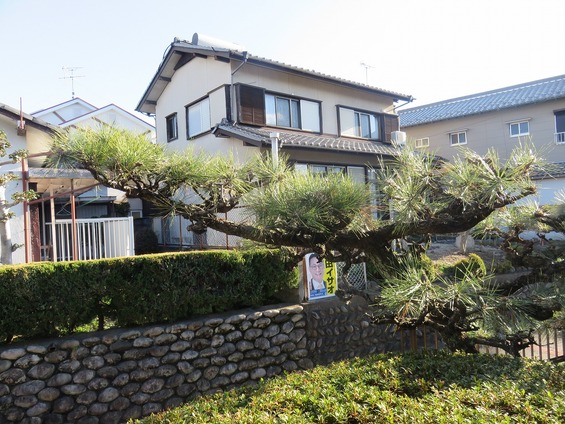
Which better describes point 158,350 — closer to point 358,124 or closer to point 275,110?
point 275,110

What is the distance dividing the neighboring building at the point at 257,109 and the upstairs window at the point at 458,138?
541cm

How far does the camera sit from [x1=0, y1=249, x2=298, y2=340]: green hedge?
16.3ft

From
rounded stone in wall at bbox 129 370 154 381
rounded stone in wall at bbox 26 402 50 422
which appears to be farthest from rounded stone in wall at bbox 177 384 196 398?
rounded stone in wall at bbox 26 402 50 422

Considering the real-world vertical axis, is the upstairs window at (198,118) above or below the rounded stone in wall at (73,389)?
Answer: above

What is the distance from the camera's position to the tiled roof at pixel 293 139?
1028cm

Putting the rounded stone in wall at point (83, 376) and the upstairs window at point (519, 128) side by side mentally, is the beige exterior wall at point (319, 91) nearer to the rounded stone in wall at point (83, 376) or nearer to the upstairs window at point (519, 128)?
the upstairs window at point (519, 128)

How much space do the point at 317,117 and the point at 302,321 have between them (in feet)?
27.9

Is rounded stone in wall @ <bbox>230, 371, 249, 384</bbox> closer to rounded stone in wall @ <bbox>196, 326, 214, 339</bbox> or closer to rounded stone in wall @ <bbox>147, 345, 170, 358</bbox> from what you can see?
rounded stone in wall @ <bbox>196, 326, 214, 339</bbox>

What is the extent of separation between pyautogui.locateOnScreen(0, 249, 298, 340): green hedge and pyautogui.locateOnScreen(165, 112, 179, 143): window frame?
895cm

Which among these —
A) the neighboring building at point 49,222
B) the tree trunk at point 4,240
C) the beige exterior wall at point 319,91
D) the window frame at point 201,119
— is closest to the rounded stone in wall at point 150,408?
the tree trunk at point 4,240

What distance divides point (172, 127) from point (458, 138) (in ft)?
43.4

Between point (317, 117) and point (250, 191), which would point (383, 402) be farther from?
point (317, 117)

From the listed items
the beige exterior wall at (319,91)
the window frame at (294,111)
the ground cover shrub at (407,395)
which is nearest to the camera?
the ground cover shrub at (407,395)

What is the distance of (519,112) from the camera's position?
60.5 ft
